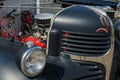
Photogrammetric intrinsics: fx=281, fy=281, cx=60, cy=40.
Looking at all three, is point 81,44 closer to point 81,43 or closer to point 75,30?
point 81,43

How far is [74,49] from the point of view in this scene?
288 centimetres

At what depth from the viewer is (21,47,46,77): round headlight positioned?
2182mm

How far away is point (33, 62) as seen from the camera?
2.25 meters

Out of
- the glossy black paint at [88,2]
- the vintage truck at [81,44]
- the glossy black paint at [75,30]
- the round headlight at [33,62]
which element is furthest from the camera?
the glossy black paint at [88,2]

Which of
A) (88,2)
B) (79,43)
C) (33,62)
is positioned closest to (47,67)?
(33,62)

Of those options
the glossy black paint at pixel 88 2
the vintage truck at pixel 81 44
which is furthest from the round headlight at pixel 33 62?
the glossy black paint at pixel 88 2

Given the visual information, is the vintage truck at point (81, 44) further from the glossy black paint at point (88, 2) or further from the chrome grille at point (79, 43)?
the glossy black paint at point (88, 2)

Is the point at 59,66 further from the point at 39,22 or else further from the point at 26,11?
the point at 26,11

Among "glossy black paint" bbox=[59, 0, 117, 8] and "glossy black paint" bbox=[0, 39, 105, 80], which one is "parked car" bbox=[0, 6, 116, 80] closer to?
"glossy black paint" bbox=[0, 39, 105, 80]

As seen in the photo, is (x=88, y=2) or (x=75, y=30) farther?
(x=88, y=2)

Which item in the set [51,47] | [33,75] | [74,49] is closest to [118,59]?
[74,49]

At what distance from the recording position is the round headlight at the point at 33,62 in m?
2.18

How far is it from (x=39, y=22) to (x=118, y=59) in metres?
1.10

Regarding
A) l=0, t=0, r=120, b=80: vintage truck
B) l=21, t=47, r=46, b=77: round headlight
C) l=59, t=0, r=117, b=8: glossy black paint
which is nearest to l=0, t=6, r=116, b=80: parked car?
l=0, t=0, r=120, b=80: vintage truck
